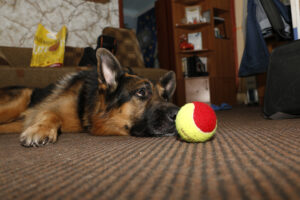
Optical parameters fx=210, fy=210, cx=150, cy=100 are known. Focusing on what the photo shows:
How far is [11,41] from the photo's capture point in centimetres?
432

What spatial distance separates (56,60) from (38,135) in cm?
220

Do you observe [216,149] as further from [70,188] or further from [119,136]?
[119,136]


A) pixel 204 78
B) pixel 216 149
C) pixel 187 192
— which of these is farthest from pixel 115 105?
pixel 204 78

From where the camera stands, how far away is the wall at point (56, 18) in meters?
4.31

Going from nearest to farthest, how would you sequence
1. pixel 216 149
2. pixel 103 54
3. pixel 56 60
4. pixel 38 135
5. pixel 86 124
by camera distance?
pixel 216 149, pixel 38 135, pixel 103 54, pixel 86 124, pixel 56 60

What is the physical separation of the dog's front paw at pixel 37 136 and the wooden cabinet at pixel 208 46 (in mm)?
4074

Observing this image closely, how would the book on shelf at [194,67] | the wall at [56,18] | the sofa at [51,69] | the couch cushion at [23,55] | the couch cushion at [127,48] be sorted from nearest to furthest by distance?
the sofa at [51,69] < the couch cushion at [23,55] < the couch cushion at [127,48] < the wall at [56,18] < the book on shelf at [194,67]

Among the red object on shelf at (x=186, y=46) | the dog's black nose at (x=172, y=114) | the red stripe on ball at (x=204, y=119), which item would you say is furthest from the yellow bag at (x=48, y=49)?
the red object on shelf at (x=186, y=46)

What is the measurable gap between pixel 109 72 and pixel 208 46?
457 cm

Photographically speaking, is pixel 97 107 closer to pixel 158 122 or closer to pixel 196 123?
pixel 158 122

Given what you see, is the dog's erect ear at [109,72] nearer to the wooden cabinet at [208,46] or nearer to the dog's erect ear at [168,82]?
the dog's erect ear at [168,82]

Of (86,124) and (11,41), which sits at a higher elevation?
(11,41)

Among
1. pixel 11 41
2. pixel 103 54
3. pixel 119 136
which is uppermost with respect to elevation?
pixel 11 41

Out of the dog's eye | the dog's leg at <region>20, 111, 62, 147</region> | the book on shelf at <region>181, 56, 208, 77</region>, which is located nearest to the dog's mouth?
the dog's eye
